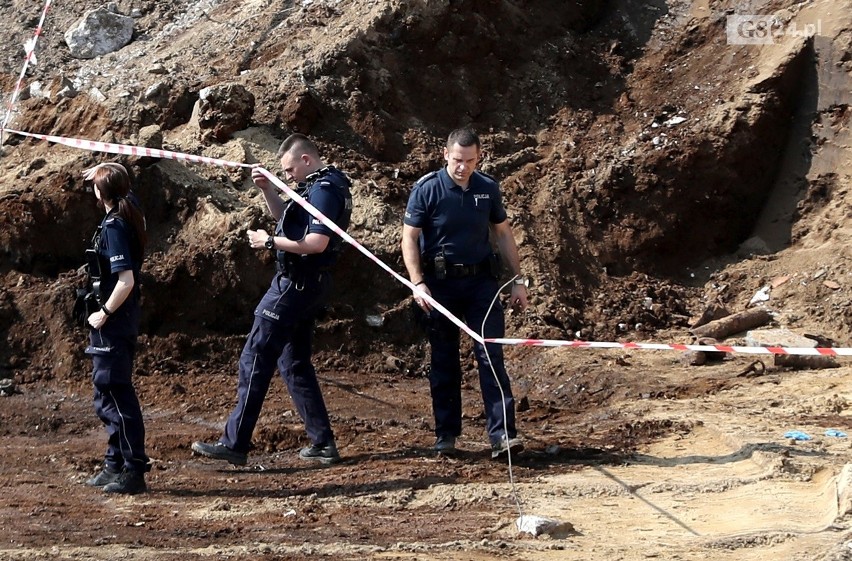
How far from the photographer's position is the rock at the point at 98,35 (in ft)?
45.0

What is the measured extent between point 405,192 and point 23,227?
3643 millimetres

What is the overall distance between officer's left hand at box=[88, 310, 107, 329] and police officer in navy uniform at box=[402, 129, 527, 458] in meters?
1.84

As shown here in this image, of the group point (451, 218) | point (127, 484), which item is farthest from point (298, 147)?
point (127, 484)

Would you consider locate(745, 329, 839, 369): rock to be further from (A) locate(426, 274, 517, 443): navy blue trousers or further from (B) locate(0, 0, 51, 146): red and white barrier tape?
(B) locate(0, 0, 51, 146): red and white barrier tape

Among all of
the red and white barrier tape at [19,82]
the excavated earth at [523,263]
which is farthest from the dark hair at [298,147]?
the red and white barrier tape at [19,82]

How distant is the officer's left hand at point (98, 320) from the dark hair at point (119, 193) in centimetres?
41

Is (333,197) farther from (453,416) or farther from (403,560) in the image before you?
(403,560)

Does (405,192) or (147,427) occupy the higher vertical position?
(405,192)

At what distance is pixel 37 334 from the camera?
1009cm

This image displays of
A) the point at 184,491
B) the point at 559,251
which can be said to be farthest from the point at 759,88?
the point at 184,491

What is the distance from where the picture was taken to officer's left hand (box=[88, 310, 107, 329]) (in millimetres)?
6570

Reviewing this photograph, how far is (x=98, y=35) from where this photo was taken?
13.8 metres

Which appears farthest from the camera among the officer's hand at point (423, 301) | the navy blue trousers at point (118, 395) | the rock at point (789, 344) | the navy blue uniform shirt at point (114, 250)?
the rock at point (789, 344)

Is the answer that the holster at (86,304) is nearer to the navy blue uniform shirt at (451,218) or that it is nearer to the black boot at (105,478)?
the black boot at (105,478)
